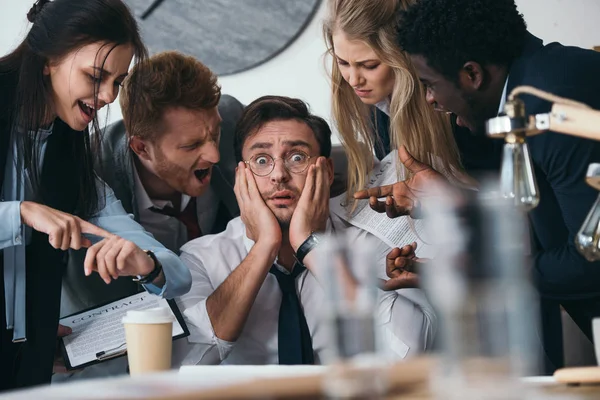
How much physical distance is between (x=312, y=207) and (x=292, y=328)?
1.07ft

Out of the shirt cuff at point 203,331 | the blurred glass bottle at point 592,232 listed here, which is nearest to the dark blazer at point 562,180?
the blurred glass bottle at point 592,232

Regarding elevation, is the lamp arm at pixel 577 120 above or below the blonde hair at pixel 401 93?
below

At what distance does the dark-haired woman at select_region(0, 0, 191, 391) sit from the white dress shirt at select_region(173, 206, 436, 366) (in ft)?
0.54

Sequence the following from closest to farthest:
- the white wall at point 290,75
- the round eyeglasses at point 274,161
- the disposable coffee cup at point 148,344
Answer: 1. the disposable coffee cup at point 148,344
2. the round eyeglasses at point 274,161
3. the white wall at point 290,75

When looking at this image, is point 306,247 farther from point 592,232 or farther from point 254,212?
point 592,232

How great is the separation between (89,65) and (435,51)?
29.7 inches

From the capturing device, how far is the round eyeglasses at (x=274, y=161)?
2.15m

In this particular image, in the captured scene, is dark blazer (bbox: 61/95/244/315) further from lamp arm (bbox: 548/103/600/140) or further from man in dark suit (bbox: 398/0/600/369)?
lamp arm (bbox: 548/103/600/140)

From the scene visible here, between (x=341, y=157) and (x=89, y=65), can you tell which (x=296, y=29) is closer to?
(x=341, y=157)

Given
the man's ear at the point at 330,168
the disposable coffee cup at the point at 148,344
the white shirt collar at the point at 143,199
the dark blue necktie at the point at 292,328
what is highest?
the man's ear at the point at 330,168

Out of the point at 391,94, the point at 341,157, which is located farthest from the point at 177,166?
the point at 391,94

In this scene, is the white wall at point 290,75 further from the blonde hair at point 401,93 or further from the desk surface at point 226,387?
the desk surface at point 226,387

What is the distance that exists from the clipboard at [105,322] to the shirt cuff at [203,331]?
0.71 feet

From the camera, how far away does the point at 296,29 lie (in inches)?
108
